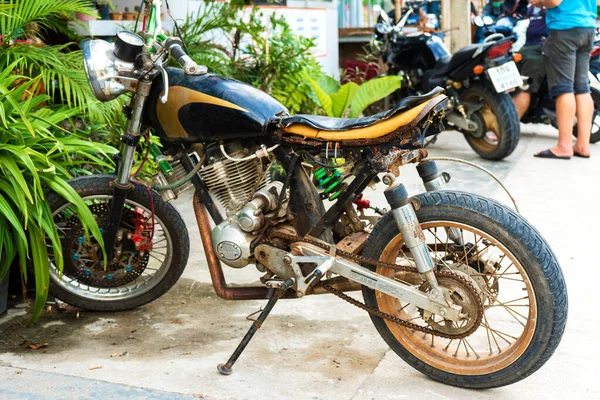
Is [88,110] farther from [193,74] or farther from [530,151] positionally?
[530,151]

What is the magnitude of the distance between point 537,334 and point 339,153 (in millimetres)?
990

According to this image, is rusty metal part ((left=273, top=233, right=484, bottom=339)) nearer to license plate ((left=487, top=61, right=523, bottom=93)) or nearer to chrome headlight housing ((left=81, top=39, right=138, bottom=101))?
chrome headlight housing ((left=81, top=39, right=138, bottom=101))

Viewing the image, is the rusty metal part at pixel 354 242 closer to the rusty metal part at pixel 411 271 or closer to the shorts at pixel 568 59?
the rusty metal part at pixel 411 271

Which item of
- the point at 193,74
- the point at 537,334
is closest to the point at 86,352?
the point at 193,74

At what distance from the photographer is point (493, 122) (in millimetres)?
7004

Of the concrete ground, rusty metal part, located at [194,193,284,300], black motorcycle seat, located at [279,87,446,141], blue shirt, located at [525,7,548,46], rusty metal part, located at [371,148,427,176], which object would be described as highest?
blue shirt, located at [525,7,548,46]

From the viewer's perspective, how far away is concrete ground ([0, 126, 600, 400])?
3164 mm

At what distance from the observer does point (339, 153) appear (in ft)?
10.3

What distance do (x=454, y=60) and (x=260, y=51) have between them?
5.50ft

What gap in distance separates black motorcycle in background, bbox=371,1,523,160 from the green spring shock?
3.72 metres

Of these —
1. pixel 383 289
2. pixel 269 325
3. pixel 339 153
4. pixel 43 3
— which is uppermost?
pixel 43 3

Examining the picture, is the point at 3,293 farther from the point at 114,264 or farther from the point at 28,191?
the point at 28,191

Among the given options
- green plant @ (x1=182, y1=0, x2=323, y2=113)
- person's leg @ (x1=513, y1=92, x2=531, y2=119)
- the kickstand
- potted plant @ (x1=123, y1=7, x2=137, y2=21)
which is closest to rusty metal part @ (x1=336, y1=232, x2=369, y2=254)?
the kickstand

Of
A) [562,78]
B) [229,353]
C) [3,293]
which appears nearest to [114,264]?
[3,293]
